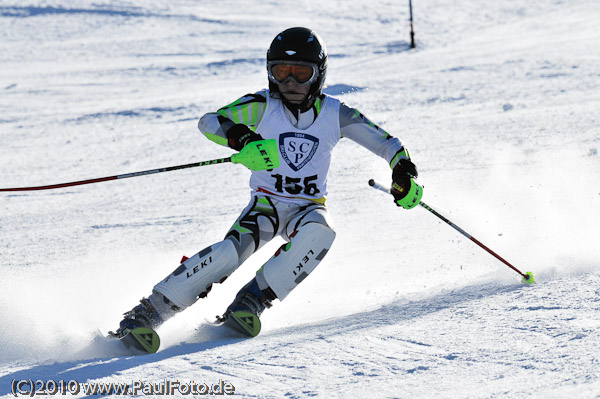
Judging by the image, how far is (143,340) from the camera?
3.73 metres

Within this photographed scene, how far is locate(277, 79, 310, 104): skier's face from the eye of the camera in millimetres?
4379

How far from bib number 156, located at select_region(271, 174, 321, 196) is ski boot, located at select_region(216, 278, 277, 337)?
61 centimetres

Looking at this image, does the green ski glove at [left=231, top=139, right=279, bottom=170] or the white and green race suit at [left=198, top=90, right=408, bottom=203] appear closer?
the green ski glove at [left=231, top=139, right=279, bottom=170]

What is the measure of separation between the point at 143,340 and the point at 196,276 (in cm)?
46

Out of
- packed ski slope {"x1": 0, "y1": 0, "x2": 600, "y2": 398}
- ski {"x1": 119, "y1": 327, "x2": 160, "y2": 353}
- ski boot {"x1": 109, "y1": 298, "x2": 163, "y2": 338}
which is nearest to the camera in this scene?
packed ski slope {"x1": 0, "y1": 0, "x2": 600, "y2": 398}

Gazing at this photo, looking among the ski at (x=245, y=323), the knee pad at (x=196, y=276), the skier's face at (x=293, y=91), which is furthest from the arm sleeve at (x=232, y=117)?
the ski at (x=245, y=323)

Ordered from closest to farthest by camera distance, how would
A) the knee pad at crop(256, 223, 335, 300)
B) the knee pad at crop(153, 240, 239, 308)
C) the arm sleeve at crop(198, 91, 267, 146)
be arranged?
the knee pad at crop(153, 240, 239, 308), the knee pad at crop(256, 223, 335, 300), the arm sleeve at crop(198, 91, 267, 146)

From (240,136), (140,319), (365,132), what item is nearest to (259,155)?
(240,136)

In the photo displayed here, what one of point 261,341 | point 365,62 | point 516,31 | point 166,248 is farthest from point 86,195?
point 516,31

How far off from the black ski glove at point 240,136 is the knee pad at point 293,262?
1.80ft

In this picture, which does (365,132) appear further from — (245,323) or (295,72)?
(245,323)

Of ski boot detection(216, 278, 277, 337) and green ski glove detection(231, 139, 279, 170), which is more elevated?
green ski glove detection(231, 139, 279, 170)

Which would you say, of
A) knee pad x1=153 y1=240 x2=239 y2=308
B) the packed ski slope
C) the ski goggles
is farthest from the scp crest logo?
the packed ski slope

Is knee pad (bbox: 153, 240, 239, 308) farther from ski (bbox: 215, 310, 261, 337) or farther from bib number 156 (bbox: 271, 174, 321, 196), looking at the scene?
bib number 156 (bbox: 271, 174, 321, 196)
